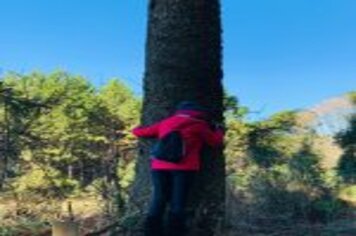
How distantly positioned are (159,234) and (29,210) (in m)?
5.03

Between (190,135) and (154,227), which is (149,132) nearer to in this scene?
(190,135)

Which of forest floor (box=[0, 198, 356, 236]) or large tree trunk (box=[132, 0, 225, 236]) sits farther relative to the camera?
forest floor (box=[0, 198, 356, 236])

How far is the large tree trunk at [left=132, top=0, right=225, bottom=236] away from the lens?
371 inches

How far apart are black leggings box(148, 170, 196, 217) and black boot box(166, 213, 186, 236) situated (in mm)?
40

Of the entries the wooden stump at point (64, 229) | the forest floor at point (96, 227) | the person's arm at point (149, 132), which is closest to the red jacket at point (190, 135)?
the person's arm at point (149, 132)

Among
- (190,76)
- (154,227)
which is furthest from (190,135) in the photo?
(154,227)

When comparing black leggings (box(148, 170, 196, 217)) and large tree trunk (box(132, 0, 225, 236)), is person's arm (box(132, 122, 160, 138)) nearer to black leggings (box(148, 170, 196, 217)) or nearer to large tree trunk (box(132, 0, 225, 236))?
large tree trunk (box(132, 0, 225, 236))

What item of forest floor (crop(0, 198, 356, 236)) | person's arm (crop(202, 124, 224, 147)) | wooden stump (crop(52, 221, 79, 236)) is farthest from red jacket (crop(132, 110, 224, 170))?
wooden stump (crop(52, 221, 79, 236))

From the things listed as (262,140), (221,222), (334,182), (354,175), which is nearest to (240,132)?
(262,140)

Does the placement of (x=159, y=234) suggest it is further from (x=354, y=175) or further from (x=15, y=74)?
(x=354, y=175)

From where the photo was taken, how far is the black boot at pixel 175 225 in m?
8.92

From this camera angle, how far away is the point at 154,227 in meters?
8.96

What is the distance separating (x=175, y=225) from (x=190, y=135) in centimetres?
92

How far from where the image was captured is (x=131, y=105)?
2211 cm
